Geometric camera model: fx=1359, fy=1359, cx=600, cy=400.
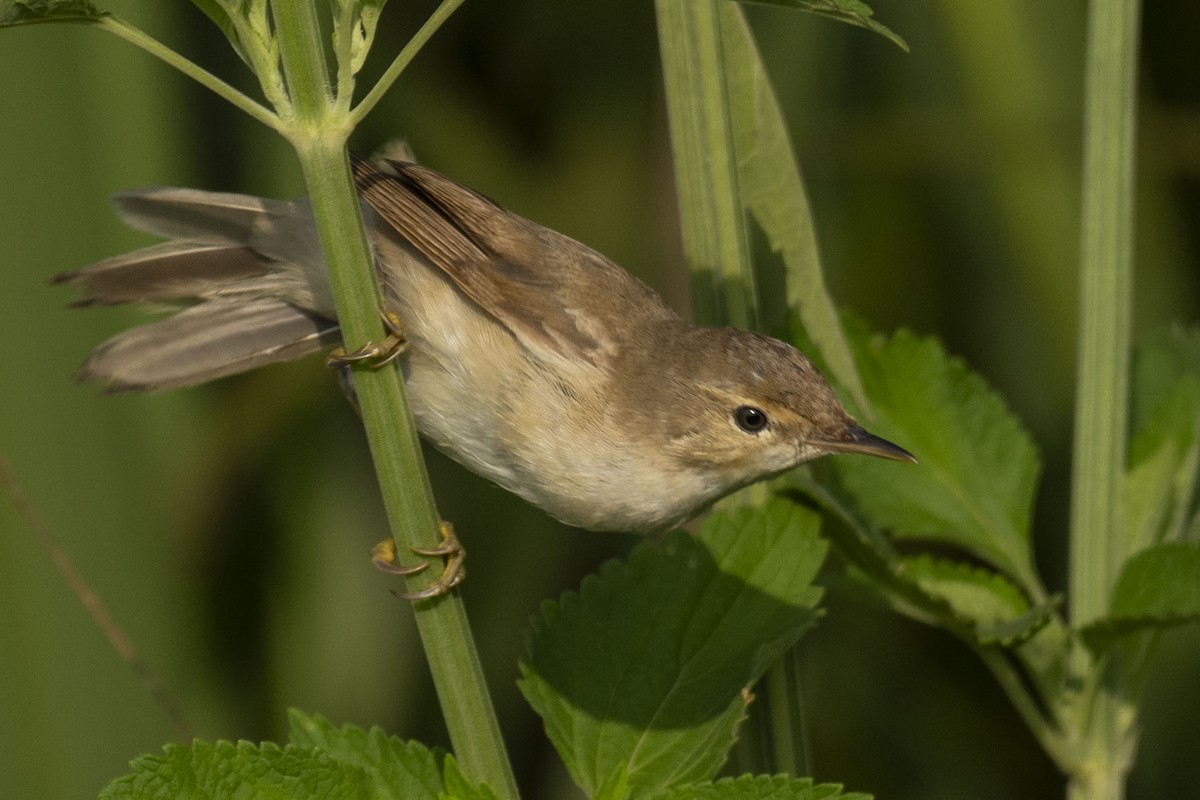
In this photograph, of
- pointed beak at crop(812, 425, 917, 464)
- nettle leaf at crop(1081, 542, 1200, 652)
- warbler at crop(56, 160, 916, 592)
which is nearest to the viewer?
nettle leaf at crop(1081, 542, 1200, 652)

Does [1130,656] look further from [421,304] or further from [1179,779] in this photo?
[1179,779]

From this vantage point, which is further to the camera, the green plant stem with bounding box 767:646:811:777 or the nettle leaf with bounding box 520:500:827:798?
the green plant stem with bounding box 767:646:811:777

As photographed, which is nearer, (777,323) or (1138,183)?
(777,323)

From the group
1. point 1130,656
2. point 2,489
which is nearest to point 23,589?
point 2,489

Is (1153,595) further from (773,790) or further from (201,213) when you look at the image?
(201,213)

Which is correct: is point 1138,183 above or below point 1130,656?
above

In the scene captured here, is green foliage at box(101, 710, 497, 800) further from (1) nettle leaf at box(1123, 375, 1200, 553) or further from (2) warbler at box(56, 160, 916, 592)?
(1) nettle leaf at box(1123, 375, 1200, 553)

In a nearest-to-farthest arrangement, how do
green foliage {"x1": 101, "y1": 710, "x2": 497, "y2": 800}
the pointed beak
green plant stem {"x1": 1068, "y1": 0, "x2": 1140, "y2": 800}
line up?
green foliage {"x1": 101, "y1": 710, "x2": 497, "y2": 800} < green plant stem {"x1": 1068, "y1": 0, "x2": 1140, "y2": 800} < the pointed beak

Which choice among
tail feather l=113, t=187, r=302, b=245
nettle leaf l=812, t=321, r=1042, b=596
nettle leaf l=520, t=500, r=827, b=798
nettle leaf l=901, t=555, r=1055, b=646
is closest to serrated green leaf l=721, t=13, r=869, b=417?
nettle leaf l=812, t=321, r=1042, b=596
